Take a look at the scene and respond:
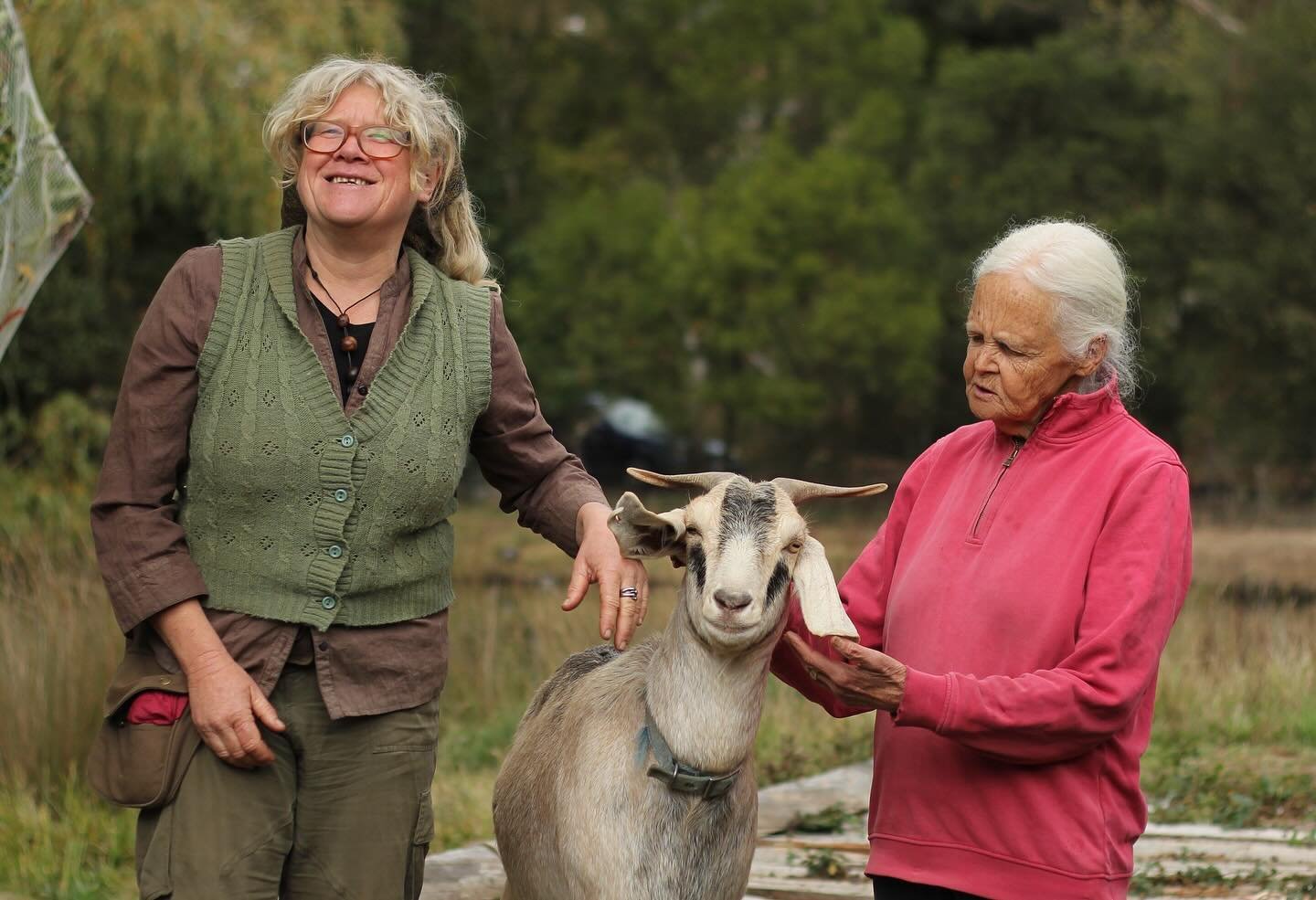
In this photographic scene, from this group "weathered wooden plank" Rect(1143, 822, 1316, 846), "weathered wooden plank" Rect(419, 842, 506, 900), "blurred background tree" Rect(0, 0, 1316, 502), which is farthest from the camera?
"blurred background tree" Rect(0, 0, 1316, 502)

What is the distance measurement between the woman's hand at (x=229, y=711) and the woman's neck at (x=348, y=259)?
2.79 ft

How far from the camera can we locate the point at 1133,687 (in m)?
3.57

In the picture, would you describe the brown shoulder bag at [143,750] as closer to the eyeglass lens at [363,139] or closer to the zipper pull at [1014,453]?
the eyeglass lens at [363,139]

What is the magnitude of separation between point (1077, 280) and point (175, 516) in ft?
6.73

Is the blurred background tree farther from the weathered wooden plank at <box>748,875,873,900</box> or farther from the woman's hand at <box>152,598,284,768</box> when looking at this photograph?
the woman's hand at <box>152,598,284,768</box>

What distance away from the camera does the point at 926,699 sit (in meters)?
3.59

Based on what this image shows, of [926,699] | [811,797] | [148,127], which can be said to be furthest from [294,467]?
[148,127]

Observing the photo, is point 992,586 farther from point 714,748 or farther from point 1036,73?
point 1036,73

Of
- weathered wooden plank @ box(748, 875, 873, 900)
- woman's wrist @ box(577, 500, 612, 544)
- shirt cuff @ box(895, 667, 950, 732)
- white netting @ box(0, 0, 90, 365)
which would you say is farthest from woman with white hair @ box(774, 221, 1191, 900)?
white netting @ box(0, 0, 90, 365)

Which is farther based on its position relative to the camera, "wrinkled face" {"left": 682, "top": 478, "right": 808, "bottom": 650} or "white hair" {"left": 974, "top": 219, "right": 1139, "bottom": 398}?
"white hair" {"left": 974, "top": 219, "right": 1139, "bottom": 398}

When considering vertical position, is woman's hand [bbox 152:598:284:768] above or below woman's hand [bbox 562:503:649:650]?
below

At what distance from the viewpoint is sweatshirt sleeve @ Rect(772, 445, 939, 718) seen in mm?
4145

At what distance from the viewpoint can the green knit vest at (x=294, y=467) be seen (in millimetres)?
3545

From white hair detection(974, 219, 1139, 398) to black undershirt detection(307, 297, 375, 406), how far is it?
4.66 feet
